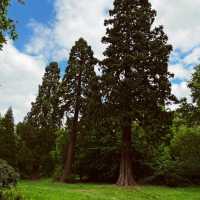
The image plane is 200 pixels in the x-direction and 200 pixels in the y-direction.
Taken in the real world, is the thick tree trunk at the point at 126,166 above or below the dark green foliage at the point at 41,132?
below

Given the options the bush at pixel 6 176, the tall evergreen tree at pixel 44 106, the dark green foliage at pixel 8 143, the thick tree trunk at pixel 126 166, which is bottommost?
the bush at pixel 6 176

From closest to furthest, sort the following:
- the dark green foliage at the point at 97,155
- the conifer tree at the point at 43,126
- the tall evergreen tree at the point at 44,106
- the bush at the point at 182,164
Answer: the bush at the point at 182,164 → the dark green foliage at the point at 97,155 → the conifer tree at the point at 43,126 → the tall evergreen tree at the point at 44,106

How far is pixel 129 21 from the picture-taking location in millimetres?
32281

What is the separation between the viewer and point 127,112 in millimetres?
29156

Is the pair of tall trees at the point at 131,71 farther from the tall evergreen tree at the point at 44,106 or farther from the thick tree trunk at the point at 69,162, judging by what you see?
the tall evergreen tree at the point at 44,106

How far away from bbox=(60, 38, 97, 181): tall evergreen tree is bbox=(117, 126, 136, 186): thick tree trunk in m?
7.48

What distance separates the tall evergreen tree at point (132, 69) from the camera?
2977 cm

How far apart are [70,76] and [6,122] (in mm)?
19950

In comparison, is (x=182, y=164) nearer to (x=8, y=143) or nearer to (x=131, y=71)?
(x=131, y=71)

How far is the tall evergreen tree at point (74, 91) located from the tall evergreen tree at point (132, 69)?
18.7 feet

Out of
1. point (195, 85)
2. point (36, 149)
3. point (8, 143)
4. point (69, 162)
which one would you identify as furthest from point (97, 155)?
point (36, 149)

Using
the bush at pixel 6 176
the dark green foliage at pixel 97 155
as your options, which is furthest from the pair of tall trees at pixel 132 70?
the bush at pixel 6 176

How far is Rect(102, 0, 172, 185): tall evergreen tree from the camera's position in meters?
29.8

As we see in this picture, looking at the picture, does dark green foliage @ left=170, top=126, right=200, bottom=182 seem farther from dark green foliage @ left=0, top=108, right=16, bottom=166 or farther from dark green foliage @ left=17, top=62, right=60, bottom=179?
dark green foliage @ left=0, top=108, right=16, bottom=166
